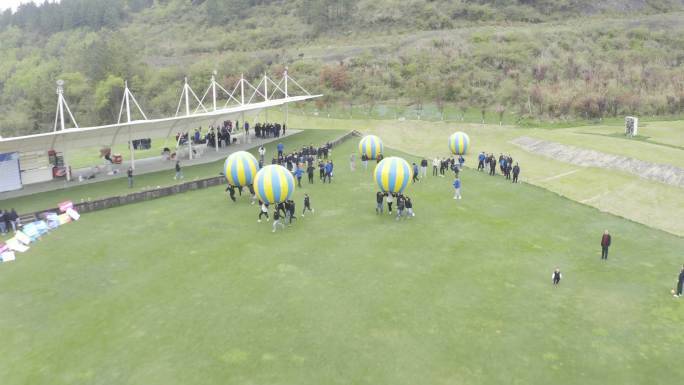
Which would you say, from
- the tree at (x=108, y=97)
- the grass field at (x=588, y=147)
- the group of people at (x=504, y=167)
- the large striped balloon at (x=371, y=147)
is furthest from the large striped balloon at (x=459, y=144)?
the tree at (x=108, y=97)

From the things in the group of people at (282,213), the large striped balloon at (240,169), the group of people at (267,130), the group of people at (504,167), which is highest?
the group of people at (267,130)

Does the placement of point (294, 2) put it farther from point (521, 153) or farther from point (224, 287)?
point (224, 287)

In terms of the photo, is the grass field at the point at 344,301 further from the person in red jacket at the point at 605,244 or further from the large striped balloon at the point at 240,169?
the large striped balloon at the point at 240,169

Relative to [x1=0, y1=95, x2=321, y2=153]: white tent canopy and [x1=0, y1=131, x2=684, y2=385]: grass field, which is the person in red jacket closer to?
[x1=0, y1=131, x2=684, y2=385]: grass field

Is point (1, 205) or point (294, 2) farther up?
point (294, 2)

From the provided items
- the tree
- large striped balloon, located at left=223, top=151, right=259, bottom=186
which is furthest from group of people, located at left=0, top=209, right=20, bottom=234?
the tree

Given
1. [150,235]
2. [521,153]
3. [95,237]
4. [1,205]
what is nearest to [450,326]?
[150,235]

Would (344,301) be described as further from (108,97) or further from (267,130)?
(108,97)
